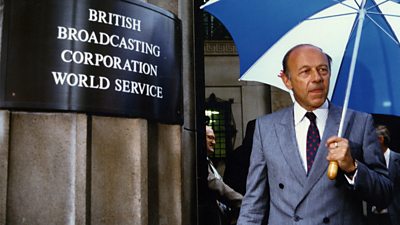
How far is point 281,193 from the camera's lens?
3.05m

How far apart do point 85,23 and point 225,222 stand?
2.65 metres

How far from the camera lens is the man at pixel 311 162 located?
2816mm

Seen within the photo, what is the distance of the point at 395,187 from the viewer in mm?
5172

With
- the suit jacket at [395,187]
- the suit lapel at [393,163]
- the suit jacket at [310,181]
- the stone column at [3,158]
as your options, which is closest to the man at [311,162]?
the suit jacket at [310,181]

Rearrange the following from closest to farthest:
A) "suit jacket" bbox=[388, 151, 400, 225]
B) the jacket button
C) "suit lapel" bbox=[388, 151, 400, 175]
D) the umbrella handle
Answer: the umbrella handle < the jacket button < "suit jacket" bbox=[388, 151, 400, 225] < "suit lapel" bbox=[388, 151, 400, 175]

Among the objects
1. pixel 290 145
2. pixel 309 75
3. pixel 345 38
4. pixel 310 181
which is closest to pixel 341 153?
pixel 310 181

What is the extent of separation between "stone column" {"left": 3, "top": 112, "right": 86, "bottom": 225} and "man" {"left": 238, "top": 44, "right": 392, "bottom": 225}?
1134 millimetres

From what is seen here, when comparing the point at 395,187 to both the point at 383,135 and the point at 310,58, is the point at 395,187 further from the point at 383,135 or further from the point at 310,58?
the point at 310,58

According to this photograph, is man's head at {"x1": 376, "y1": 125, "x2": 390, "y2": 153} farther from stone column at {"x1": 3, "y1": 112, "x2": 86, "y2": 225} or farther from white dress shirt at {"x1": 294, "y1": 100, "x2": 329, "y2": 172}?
stone column at {"x1": 3, "y1": 112, "x2": 86, "y2": 225}

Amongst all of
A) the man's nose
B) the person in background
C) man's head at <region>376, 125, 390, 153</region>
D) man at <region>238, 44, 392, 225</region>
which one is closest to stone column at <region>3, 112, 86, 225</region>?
man at <region>238, 44, 392, 225</region>

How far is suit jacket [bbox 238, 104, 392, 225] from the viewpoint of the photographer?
2859 millimetres

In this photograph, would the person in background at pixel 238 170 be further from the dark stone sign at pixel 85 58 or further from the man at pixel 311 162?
the man at pixel 311 162

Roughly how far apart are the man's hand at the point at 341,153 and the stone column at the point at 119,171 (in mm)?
1583

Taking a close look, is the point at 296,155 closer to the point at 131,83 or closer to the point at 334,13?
the point at 334,13
